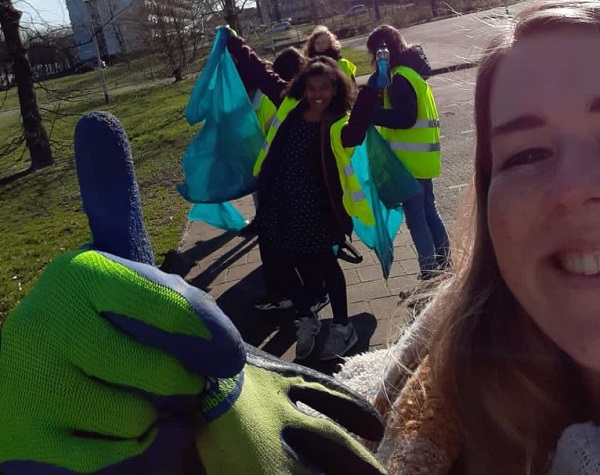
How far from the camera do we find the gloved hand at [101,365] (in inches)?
30.2

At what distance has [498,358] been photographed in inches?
55.5

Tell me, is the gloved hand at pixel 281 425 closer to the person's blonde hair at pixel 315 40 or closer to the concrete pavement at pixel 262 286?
the concrete pavement at pixel 262 286

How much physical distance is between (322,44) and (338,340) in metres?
2.64

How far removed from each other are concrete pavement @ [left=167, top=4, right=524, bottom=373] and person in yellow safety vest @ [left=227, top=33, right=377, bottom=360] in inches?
11.2

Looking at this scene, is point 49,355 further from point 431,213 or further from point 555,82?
point 431,213

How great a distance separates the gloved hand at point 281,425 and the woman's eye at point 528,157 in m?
0.53

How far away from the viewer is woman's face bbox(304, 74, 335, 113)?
4023 millimetres

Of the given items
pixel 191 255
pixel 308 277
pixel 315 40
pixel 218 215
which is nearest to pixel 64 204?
pixel 191 255

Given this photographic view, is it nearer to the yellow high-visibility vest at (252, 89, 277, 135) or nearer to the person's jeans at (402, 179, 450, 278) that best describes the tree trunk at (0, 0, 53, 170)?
the yellow high-visibility vest at (252, 89, 277, 135)

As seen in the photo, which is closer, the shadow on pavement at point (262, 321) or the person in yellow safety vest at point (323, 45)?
the shadow on pavement at point (262, 321)

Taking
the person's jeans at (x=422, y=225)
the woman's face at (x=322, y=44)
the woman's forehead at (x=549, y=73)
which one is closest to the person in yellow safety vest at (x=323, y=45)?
the woman's face at (x=322, y=44)

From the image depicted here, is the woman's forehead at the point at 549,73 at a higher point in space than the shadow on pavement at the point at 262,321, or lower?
higher

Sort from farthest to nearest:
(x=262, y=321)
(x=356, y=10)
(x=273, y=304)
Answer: (x=356, y=10) < (x=273, y=304) < (x=262, y=321)

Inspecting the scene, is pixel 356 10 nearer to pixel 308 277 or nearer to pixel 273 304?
pixel 273 304
